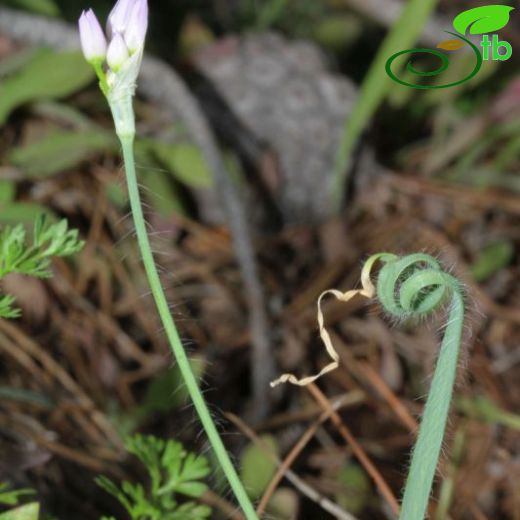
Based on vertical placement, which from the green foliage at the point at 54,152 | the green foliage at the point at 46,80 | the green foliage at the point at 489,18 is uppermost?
the green foliage at the point at 489,18

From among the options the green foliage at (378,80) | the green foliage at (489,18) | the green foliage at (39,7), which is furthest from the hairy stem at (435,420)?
the green foliage at (39,7)

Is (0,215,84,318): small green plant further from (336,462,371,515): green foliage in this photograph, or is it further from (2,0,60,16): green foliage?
(2,0,60,16): green foliage

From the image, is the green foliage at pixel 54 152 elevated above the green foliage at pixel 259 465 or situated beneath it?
elevated above

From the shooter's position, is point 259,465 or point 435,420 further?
point 259,465

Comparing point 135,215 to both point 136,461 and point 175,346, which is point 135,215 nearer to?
point 175,346

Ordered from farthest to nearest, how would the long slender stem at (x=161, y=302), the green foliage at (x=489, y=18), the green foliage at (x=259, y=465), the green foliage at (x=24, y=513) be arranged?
the green foliage at (x=489, y=18), the green foliage at (x=259, y=465), the green foliage at (x=24, y=513), the long slender stem at (x=161, y=302)

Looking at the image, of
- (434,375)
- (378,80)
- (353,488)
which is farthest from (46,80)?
(434,375)

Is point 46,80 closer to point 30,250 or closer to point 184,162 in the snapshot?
point 184,162

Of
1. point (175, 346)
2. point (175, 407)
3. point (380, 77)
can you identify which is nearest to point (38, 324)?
point (175, 407)

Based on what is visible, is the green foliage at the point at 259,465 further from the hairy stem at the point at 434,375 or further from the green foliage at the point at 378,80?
the green foliage at the point at 378,80
